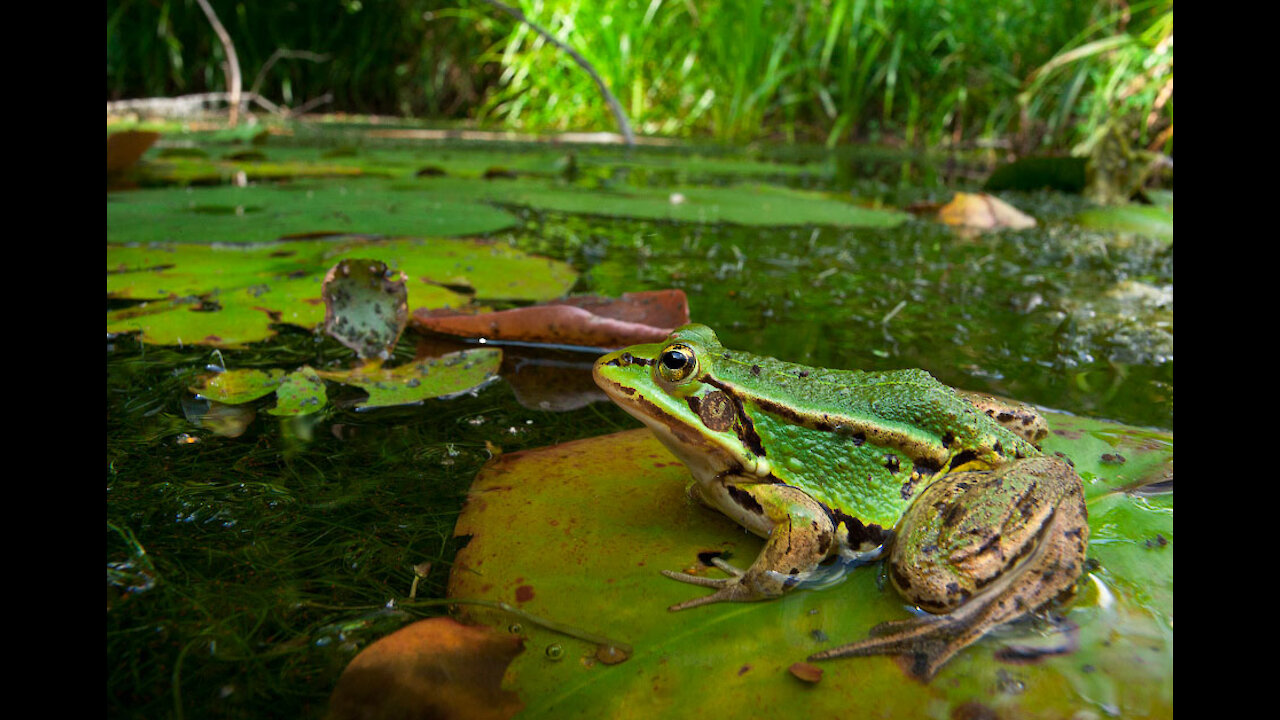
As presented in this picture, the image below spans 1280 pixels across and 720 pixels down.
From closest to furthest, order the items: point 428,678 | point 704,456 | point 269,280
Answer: point 428,678 → point 704,456 → point 269,280

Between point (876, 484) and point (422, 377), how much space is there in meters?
1.08

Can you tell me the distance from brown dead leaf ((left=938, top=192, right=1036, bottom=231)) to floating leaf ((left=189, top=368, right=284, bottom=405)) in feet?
12.8

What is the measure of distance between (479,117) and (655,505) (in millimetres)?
11365

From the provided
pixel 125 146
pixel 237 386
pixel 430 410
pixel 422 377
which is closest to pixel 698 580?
pixel 430 410

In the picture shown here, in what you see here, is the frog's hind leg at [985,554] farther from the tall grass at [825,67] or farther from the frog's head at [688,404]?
the tall grass at [825,67]

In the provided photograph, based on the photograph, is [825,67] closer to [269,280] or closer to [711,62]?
[711,62]

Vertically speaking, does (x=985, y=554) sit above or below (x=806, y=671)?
above

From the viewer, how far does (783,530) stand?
3.76 feet

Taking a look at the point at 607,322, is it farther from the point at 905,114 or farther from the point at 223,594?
the point at 905,114

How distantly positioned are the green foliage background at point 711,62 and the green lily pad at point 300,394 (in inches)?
264

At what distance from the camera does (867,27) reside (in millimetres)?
8688

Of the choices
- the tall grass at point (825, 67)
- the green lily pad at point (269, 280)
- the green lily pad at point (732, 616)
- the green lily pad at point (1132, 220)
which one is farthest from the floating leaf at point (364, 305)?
the tall grass at point (825, 67)

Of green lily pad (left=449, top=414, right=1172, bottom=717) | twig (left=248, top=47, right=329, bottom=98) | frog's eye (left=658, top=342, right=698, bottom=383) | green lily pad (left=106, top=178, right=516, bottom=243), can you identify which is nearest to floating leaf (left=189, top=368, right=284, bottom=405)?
green lily pad (left=449, top=414, right=1172, bottom=717)
